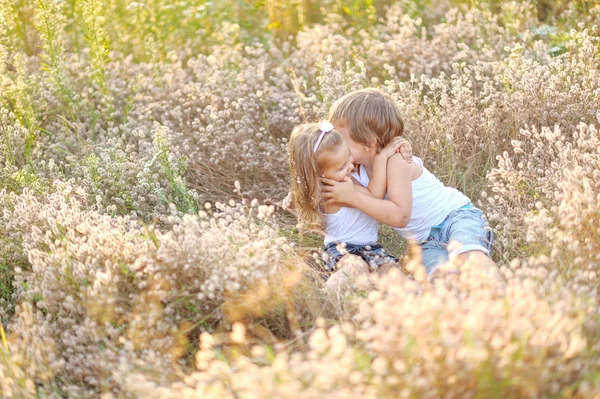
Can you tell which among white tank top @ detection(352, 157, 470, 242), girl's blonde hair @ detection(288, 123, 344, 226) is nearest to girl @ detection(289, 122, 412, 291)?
girl's blonde hair @ detection(288, 123, 344, 226)

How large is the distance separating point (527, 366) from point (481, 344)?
0.46ft

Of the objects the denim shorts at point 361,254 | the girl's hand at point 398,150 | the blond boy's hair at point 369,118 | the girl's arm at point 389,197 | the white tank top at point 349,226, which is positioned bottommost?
the denim shorts at point 361,254

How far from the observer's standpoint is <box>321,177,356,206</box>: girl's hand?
3.35m

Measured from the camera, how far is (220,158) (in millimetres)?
4406

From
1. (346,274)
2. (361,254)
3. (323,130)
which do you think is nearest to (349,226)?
(361,254)

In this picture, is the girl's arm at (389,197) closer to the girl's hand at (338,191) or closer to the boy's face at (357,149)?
the girl's hand at (338,191)

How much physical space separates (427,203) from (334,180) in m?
0.54

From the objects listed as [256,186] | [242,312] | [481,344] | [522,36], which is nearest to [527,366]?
[481,344]

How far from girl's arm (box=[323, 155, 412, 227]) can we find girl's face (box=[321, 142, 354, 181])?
0.11 ft

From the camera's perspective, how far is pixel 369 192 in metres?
3.46

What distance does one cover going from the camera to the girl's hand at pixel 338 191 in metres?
3.35

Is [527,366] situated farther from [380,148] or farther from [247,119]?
[247,119]

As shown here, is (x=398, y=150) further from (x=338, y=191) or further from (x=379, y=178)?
(x=338, y=191)

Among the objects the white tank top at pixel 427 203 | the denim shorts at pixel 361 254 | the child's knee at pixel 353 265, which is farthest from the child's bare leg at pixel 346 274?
the white tank top at pixel 427 203
